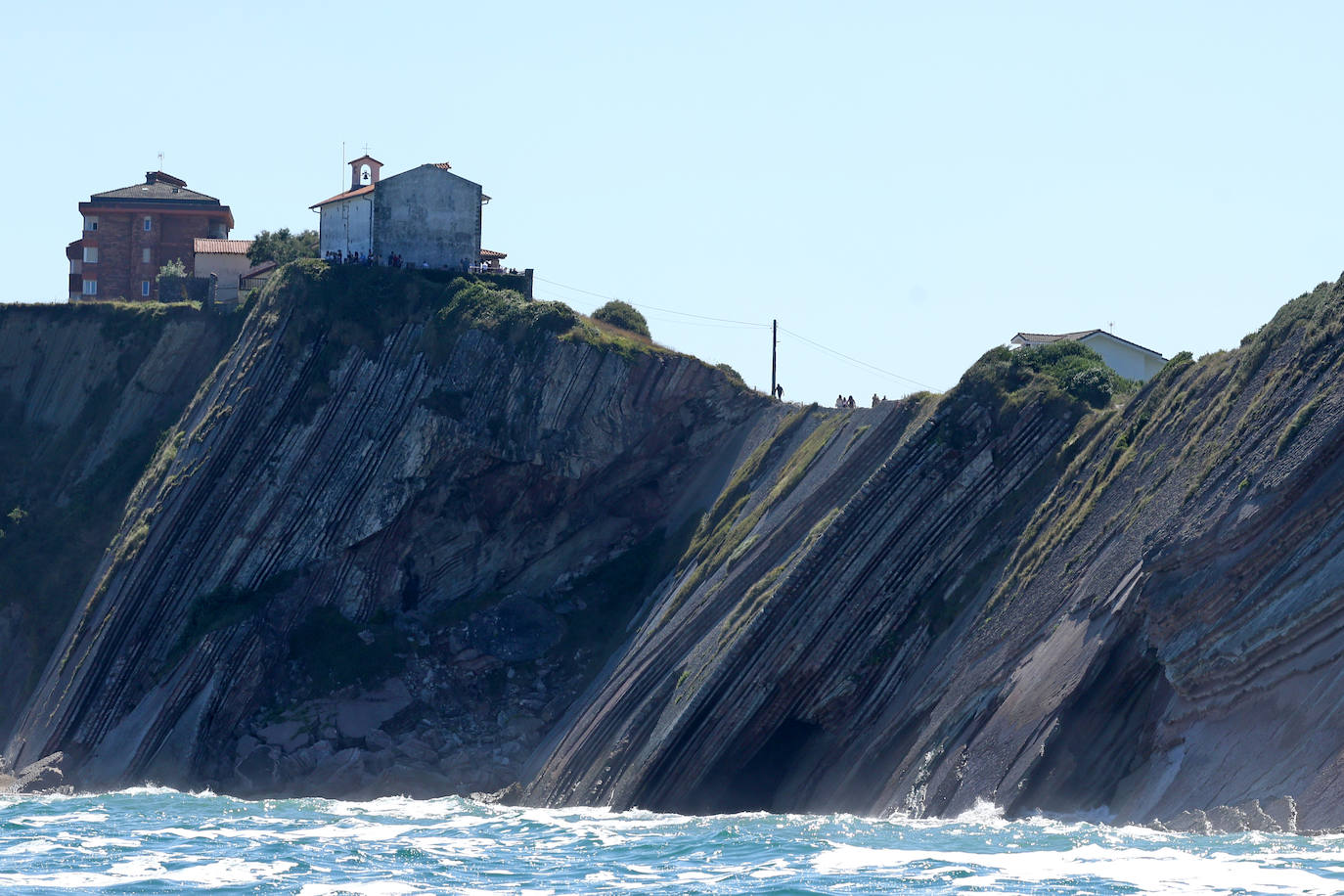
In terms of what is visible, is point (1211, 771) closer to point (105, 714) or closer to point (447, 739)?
point (447, 739)

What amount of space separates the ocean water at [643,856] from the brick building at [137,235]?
51.6 metres

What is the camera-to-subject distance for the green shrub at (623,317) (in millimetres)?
77312

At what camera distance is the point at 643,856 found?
3934 centimetres

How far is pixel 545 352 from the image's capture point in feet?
229

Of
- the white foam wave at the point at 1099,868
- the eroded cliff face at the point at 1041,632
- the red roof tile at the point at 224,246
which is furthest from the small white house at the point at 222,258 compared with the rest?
the white foam wave at the point at 1099,868

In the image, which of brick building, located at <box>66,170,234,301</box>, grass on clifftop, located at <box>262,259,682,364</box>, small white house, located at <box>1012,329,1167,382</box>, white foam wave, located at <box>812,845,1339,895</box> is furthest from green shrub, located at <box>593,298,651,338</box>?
white foam wave, located at <box>812,845,1339,895</box>

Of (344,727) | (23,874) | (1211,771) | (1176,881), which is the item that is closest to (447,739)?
(344,727)

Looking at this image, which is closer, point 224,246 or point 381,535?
point 381,535

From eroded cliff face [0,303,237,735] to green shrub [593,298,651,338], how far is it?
17295 millimetres

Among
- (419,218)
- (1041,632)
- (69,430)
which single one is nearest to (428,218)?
(419,218)

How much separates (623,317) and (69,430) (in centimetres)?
2590

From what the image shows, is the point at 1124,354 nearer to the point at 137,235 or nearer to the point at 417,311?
the point at 417,311

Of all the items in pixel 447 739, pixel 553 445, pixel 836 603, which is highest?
pixel 553 445

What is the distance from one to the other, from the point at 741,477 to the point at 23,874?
3481cm
